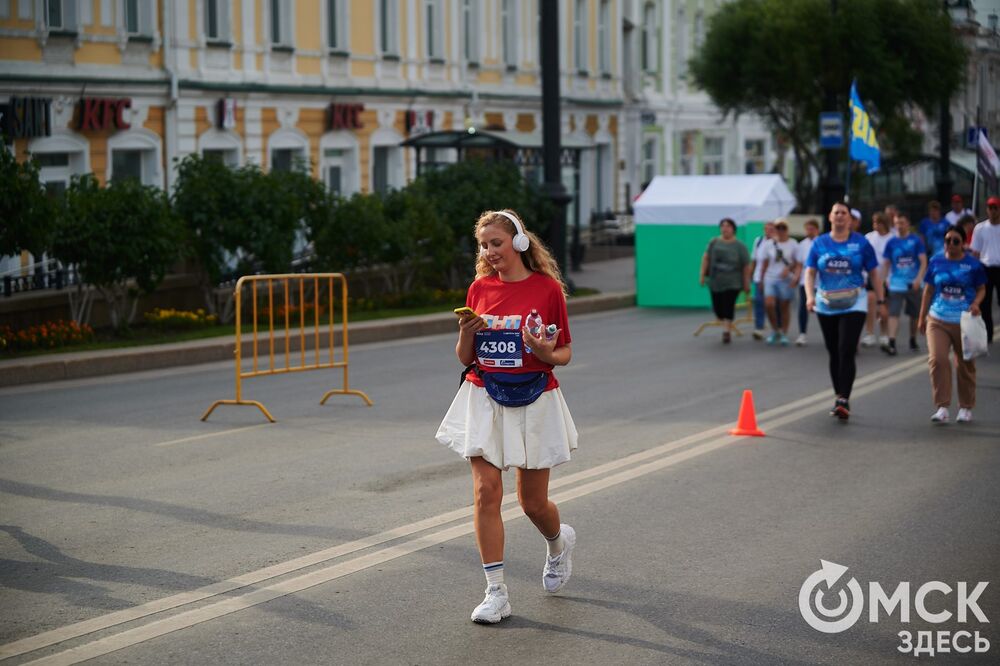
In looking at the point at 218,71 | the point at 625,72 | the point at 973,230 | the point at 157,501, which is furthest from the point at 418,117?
the point at 157,501

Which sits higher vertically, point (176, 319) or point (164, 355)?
point (176, 319)

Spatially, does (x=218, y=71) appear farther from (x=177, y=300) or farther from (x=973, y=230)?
(x=973, y=230)

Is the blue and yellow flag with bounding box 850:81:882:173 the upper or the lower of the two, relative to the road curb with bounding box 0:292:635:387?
upper

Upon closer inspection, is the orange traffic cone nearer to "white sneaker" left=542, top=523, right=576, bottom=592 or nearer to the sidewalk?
"white sneaker" left=542, top=523, right=576, bottom=592

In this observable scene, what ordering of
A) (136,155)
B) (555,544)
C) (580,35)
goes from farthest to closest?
(580,35) → (136,155) → (555,544)

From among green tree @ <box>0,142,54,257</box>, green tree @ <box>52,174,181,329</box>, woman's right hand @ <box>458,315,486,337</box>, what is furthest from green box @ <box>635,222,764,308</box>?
woman's right hand @ <box>458,315,486,337</box>

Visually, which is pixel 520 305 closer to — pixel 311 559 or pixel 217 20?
pixel 311 559

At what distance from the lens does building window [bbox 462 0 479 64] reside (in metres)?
41.6

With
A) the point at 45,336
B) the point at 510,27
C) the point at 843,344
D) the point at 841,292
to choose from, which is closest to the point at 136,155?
the point at 45,336

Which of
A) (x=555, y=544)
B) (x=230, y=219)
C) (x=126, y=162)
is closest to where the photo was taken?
(x=555, y=544)

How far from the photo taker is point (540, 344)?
707 cm

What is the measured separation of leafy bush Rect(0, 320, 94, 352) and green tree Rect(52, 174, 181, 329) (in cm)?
66

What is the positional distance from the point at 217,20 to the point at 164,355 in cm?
1500

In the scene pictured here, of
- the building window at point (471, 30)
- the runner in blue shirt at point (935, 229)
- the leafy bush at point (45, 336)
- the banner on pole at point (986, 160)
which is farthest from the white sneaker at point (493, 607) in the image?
the building window at point (471, 30)
